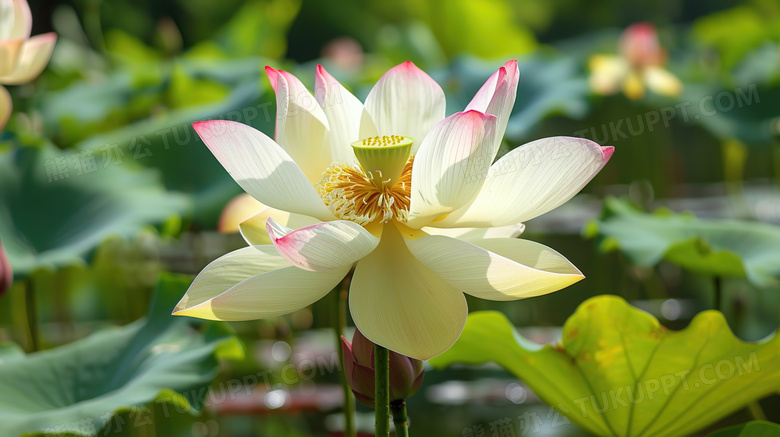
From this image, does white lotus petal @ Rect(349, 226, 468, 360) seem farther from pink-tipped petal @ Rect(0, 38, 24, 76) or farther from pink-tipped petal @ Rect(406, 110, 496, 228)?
pink-tipped petal @ Rect(0, 38, 24, 76)

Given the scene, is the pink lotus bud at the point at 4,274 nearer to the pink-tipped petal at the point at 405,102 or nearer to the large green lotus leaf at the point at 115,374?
the large green lotus leaf at the point at 115,374

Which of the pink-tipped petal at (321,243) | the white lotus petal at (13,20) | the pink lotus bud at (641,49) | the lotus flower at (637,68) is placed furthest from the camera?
the pink lotus bud at (641,49)

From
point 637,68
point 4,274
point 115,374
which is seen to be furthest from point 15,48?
point 637,68

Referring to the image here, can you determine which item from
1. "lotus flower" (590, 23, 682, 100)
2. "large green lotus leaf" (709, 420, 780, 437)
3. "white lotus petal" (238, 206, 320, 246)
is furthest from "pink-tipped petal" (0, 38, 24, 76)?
"lotus flower" (590, 23, 682, 100)

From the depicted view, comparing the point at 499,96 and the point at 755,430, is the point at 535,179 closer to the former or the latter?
the point at 499,96

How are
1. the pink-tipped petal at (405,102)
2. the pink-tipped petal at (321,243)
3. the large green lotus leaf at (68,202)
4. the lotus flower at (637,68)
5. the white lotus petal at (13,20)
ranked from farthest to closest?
the lotus flower at (637,68) → the large green lotus leaf at (68,202) → the white lotus petal at (13,20) → the pink-tipped petal at (405,102) → the pink-tipped petal at (321,243)

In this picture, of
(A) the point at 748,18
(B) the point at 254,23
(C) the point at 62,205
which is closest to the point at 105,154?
(C) the point at 62,205

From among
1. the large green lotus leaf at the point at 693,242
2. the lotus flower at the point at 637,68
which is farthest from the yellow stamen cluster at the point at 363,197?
the lotus flower at the point at 637,68

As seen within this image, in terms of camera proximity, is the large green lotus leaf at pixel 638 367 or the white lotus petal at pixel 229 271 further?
the large green lotus leaf at pixel 638 367
